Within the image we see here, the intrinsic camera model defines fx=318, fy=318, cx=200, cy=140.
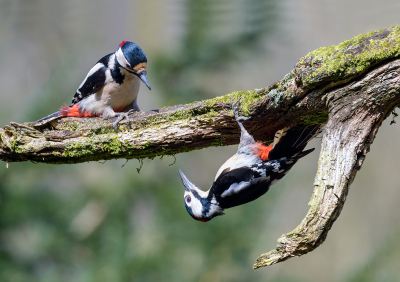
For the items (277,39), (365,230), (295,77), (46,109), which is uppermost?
(277,39)

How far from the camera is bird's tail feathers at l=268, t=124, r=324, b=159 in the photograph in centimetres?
158

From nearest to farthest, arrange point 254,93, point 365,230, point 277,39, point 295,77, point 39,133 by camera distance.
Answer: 1. point 295,77
2. point 254,93
3. point 39,133
4. point 277,39
5. point 365,230

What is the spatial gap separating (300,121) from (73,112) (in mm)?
1629

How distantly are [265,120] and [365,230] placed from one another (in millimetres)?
5073

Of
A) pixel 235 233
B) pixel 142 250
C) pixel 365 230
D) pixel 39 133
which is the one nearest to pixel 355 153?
pixel 39 133

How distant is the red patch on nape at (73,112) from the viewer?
7.45 ft

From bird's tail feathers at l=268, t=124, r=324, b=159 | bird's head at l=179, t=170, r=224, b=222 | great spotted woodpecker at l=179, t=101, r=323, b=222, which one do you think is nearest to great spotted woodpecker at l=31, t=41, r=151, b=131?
bird's head at l=179, t=170, r=224, b=222

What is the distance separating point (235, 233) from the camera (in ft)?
13.6

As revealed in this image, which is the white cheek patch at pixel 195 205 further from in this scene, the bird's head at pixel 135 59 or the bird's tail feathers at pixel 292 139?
the bird's head at pixel 135 59

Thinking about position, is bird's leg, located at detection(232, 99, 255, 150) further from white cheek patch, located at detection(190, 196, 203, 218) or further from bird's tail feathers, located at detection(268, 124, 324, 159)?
white cheek patch, located at detection(190, 196, 203, 218)

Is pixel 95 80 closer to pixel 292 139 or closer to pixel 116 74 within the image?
pixel 116 74

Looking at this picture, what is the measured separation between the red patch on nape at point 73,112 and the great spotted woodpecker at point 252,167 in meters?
1.16

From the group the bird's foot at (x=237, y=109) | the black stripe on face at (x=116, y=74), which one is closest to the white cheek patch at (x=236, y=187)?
the bird's foot at (x=237, y=109)

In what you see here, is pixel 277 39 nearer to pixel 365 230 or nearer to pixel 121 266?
pixel 365 230
